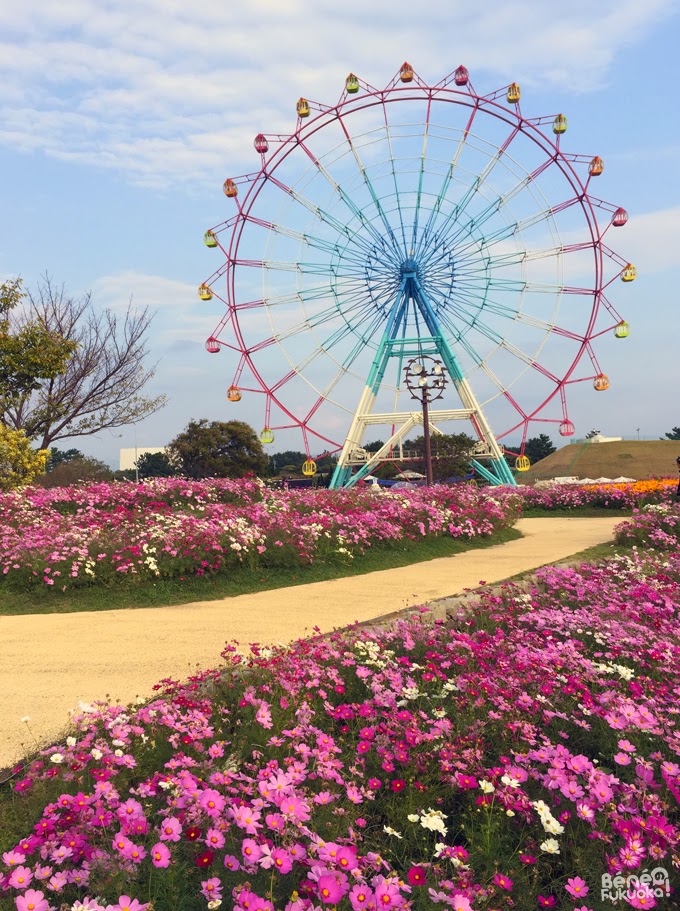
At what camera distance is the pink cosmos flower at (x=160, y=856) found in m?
2.12

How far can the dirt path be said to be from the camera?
425cm

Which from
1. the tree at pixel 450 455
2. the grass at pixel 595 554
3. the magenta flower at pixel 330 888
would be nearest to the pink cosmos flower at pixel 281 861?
the magenta flower at pixel 330 888

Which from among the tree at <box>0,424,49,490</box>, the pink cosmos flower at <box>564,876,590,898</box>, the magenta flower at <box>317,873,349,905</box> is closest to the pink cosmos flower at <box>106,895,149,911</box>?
the magenta flower at <box>317,873,349,905</box>

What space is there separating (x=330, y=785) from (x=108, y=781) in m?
0.89

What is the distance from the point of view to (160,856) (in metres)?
2.16

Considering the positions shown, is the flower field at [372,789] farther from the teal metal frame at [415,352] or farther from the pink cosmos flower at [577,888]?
the teal metal frame at [415,352]

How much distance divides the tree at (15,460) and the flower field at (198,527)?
673 millimetres

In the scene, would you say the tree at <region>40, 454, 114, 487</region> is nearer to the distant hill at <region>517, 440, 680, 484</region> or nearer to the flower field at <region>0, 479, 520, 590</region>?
the flower field at <region>0, 479, 520, 590</region>

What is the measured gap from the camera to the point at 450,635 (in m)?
4.72

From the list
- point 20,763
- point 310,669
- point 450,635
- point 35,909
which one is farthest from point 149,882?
point 450,635

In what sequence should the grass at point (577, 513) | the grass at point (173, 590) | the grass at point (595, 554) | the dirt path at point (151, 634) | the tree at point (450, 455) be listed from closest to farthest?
the dirt path at point (151, 634)
the grass at point (173, 590)
the grass at point (595, 554)
the grass at point (577, 513)
the tree at point (450, 455)

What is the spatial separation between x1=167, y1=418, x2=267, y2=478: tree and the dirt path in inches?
1832

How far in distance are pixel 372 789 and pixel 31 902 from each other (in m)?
1.33

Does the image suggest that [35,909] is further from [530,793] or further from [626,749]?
[626,749]
